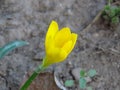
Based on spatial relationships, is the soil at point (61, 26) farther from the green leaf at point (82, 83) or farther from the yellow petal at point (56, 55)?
the yellow petal at point (56, 55)

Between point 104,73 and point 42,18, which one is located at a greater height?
point 42,18

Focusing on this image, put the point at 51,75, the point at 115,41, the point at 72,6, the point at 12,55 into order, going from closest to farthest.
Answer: the point at 51,75, the point at 12,55, the point at 115,41, the point at 72,6

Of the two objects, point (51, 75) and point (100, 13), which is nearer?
point (51, 75)

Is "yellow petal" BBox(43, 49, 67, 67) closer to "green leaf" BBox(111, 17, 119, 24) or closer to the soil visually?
the soil

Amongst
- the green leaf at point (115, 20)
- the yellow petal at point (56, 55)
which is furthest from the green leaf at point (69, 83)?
the yellow petal at point (56, 55)

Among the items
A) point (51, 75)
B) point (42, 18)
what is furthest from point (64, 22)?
point (51, 75)

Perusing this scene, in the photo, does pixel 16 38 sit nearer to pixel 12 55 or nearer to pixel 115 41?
pixel 12 55

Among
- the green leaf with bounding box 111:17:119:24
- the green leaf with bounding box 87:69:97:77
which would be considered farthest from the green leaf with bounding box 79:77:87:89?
the green leaf with bounding box 111:17:119:24
